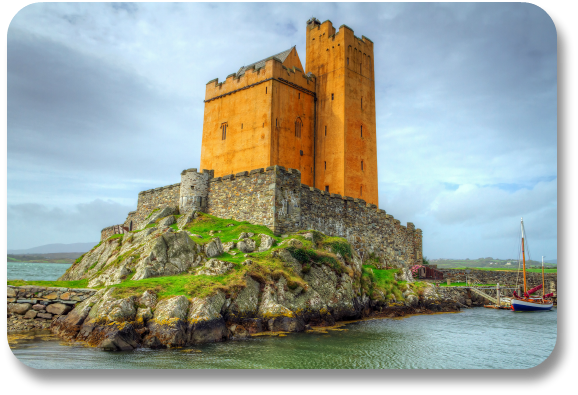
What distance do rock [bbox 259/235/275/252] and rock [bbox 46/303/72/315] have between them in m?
8.62

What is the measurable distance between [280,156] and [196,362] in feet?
64.6

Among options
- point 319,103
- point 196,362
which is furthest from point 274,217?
point 319,103

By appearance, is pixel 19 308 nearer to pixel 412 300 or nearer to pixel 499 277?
pixel 412 300

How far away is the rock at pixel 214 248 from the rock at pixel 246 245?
3.08 ft

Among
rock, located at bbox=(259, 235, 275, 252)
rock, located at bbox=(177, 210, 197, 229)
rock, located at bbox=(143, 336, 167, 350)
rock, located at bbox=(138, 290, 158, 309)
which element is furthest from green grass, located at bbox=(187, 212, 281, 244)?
rock, located at bbox=(143, 336, 167, 350)

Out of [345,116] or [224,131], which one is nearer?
[345,116]

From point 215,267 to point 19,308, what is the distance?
23.8 feet

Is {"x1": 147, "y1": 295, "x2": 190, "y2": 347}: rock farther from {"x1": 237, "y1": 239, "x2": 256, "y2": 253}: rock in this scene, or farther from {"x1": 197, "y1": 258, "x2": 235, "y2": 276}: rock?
{"x1": 237, "y1": 239, "x2": 256, "y2": 253}: rock

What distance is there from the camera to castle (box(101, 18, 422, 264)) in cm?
2756

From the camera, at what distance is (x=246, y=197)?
23594 mm

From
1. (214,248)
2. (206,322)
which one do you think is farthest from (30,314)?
(214,248)

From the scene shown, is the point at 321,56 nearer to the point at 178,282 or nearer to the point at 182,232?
the point at 182,232

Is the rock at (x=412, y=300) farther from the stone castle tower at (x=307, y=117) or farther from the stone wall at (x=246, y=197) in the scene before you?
the stone wall at (x=246, y=197)

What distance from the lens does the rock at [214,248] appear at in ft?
60.8
